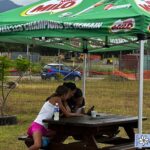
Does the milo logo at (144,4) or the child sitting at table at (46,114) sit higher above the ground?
the milo logo at (144,4)

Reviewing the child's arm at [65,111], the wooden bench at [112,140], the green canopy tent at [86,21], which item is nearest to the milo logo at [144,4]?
the green canopy tent at [86,21]

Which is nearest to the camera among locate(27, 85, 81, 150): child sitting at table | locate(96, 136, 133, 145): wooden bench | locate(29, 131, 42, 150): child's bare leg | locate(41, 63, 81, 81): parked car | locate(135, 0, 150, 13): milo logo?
locate(135, 0, 150, 13): milo logo

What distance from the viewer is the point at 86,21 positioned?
6.44 metres

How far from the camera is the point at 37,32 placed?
6.70 metres

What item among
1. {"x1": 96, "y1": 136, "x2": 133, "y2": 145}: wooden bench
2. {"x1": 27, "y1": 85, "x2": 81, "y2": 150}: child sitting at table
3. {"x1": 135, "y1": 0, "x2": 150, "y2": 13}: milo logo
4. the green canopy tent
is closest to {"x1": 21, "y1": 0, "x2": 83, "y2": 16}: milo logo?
the green canopy tent

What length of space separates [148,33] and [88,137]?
6.84 feet

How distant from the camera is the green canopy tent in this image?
20.6ft

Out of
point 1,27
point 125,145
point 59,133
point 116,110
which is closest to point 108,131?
point 125,145

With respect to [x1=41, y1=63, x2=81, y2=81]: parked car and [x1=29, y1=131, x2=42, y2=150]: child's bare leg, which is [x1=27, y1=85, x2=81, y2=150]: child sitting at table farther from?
[x1=41, y1=63, x2=81, y2=81]: parked car

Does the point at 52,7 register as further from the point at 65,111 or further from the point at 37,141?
the point at 37,141

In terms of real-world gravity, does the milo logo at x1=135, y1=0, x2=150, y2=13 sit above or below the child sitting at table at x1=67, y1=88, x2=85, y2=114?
above

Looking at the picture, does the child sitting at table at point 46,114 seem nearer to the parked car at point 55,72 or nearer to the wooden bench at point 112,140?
the wooden bench at point 112,140

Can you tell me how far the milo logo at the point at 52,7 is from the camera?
24.5ft

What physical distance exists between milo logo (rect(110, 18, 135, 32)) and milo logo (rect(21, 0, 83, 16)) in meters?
1.27
